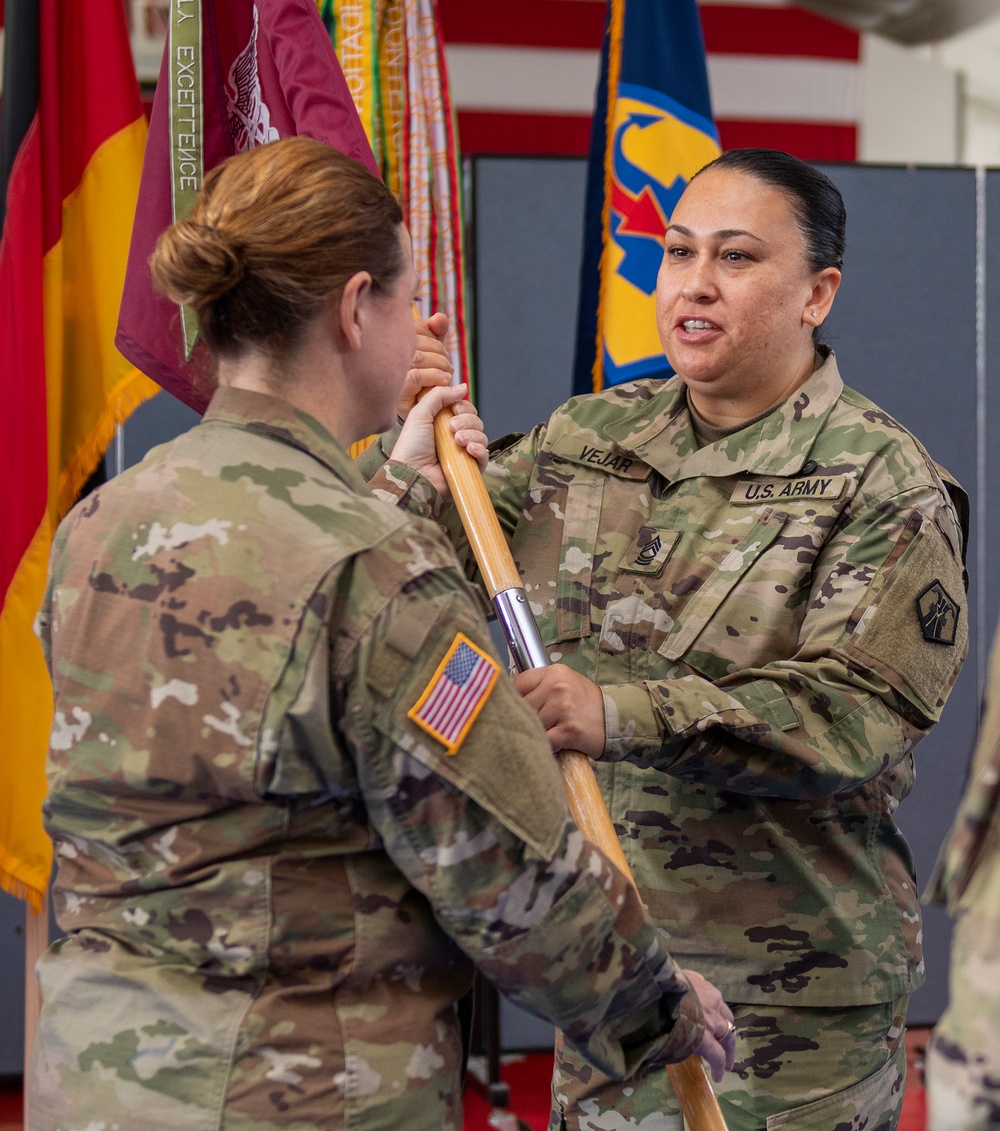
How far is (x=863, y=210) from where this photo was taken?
3541 millimetres

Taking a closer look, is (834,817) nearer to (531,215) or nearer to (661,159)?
(661,159)

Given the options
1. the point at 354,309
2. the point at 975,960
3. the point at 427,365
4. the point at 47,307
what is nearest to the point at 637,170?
the point at 427,365

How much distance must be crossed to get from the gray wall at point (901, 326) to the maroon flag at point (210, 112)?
1322 millimetres

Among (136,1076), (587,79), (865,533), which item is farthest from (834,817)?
(587,79)

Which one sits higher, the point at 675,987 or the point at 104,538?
the point at 104,538

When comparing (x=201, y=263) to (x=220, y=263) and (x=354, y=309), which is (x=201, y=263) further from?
(x=354, y=309)

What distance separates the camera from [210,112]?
215 centimetres

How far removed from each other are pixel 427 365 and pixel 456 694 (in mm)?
859

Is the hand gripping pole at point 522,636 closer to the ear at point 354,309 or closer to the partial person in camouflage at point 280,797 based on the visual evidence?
the partial person in camouflage at point 280,797

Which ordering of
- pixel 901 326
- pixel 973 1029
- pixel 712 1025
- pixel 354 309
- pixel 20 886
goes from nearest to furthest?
pixel 973 1029 < pixel 354 309 < pixel 712 1025 < pixel 20 886 < pixel 901 326

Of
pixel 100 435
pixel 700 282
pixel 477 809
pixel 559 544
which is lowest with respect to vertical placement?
pixel 477 809

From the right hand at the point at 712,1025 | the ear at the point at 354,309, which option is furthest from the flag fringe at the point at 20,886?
the ear at the point at 354,309

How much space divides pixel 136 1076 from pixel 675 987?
18.5 inches

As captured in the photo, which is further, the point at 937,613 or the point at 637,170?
the point at 637,170
